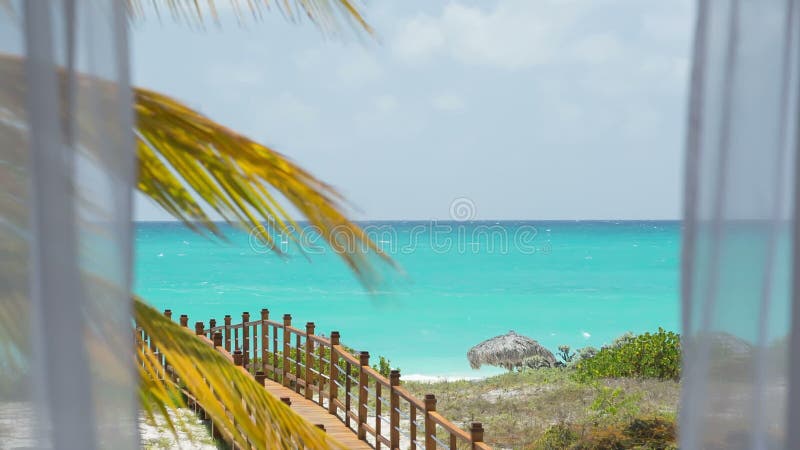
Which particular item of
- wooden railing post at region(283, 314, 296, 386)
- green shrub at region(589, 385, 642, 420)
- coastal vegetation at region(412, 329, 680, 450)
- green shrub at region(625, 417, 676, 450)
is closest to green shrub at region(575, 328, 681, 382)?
coastal vegetation at region(412, 329, 680, 450)

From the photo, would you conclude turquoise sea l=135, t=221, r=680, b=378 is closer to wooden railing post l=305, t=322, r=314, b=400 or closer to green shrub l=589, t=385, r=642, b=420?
green shrub l=589, t=385, r=642, b=420

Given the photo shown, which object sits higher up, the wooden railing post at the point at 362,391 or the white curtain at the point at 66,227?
the white curtain at the point at 66,227

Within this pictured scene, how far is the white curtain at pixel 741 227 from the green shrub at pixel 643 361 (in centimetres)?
763

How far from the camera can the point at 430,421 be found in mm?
3723

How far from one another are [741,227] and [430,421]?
2.85 m

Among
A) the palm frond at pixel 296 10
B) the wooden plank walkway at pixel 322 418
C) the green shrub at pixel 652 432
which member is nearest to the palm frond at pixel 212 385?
the palm frond at pixel 296 10

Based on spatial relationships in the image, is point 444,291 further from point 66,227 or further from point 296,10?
point 66,227

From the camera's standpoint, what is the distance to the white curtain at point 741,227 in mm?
1008

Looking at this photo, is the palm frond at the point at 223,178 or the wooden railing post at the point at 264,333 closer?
the palm frond at the point at 223,178

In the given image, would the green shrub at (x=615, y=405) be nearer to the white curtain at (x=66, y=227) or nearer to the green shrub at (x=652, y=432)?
the green shrub at (x=652, y=432)

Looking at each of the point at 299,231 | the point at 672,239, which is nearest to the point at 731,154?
the point at 299,231

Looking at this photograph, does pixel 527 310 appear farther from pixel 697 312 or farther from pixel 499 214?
pixel 697 312

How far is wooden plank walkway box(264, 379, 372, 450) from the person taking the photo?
15.8ft

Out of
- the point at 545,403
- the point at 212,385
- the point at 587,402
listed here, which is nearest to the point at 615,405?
the point at 587,402
